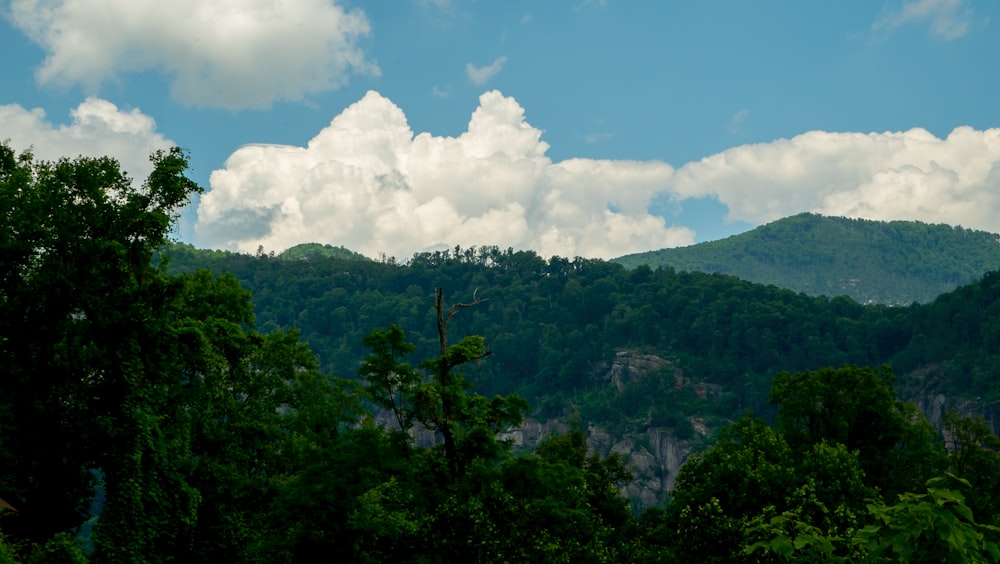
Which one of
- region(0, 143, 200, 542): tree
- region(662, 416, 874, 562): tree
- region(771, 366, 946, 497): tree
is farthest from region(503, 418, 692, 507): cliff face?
region(0, 143, 200, 542): tree

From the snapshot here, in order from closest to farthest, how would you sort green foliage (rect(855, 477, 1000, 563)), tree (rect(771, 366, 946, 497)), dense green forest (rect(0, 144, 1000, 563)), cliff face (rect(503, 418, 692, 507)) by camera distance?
1. green foliage (rect(855, 477, 1000, 563))
2. dense green forest (rect(0, 144, 1000, 563))
3. tree (rect(771, 366, 946, 497))
4. cliff face (rect(503, 418, 692, 507))

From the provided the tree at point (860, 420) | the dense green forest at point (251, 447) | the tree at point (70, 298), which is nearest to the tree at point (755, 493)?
the dense green forest at point (251, 447)

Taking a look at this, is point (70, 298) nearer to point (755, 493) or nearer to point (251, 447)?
point (251, 447)

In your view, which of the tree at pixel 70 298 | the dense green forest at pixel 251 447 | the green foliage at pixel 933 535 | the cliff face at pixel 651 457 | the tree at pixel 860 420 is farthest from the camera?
the cliff face at pixel 651 457

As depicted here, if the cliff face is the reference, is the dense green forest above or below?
above

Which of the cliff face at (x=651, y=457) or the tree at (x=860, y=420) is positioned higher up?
the tree at (x=860, y=420)

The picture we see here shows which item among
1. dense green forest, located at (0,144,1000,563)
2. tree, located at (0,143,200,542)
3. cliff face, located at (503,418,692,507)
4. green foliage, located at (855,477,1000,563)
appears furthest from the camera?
cliff face, located at (503,418,692,507)

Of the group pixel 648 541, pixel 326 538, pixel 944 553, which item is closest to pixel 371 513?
pixel 326 538

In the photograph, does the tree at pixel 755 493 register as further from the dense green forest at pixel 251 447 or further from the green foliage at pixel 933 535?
the green foliage at pixel 933 535

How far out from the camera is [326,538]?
2633cm

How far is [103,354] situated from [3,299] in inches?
153

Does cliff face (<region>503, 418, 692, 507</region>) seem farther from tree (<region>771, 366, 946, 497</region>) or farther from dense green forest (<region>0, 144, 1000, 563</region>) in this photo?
dense green forest (<region>0, 144, 1000, 563</region>)

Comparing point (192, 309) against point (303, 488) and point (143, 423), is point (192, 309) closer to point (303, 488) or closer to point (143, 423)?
point (143, 423)

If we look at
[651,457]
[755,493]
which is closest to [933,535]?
[755,493]
